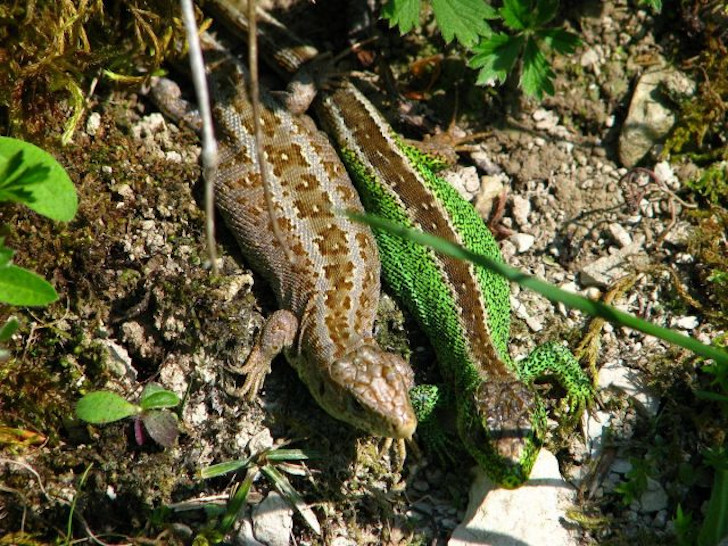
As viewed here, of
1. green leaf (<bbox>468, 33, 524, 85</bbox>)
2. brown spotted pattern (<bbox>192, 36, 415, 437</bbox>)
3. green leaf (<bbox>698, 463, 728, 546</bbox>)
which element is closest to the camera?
green leaf (<bbox>698, 463, 728, 546</bbox>)

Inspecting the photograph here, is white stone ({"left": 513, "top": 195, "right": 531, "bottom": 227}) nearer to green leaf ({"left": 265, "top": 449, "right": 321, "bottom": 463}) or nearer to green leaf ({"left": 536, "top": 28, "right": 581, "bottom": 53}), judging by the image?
green leaf ({"left": 536, "top": 28, "right": 581, "bottom": 53})

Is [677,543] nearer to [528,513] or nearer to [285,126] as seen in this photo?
[528,513]

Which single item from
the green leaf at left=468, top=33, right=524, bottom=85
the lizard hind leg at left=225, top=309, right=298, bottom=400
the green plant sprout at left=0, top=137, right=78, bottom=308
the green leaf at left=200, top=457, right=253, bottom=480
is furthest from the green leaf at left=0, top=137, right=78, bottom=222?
the green leaf at left=468, top=33, right=524, bottom=85

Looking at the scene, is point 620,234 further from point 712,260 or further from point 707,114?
point 707,114

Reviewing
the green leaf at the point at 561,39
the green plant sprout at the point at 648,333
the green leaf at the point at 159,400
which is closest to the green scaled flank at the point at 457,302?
the green plant sprout at the point at 648,333

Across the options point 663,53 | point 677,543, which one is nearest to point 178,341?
point 677,543
